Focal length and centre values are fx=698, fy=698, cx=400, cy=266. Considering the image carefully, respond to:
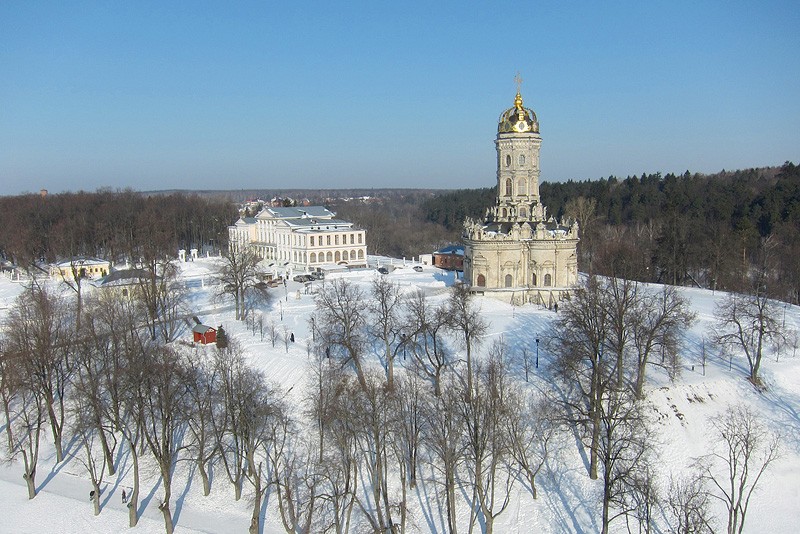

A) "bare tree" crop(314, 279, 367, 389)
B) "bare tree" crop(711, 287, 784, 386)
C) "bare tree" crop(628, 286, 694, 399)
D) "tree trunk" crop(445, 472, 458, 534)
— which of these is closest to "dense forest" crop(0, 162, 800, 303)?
"bare tree" crop(711, 287, 784, 386)

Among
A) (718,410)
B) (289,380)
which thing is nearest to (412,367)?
(289,380)

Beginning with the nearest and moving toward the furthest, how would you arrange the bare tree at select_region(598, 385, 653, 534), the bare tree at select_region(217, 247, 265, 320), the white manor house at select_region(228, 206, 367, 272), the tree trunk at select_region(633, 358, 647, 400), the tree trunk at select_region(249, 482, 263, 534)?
the bare tree at select_region(598, 385, 653, 534)
the tree trunk at select_region(249, 482, 263, 534)
the tree trunk at select_region(633, 358, 647, 400)
the bare tree at select_region(217, 247, 265, 320)
the white manor house at select_region(228, 206, 367, 272)

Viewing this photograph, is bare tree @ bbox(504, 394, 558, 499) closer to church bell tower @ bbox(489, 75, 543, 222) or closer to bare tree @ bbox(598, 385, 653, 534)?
bare tree @ bbox(598, 385, 653, 534)

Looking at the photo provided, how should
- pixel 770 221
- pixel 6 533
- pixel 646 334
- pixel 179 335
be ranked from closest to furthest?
1. pixel 6 533
2. pixel 646 334
3. pixel 179 335
4. pixel 770 221

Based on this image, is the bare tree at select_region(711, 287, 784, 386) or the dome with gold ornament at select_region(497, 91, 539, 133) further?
the dome with gold ornament at select_region(497, 91, 539, 133)

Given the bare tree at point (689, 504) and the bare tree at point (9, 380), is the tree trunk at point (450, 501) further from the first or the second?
the bare tree at point (9, 380)

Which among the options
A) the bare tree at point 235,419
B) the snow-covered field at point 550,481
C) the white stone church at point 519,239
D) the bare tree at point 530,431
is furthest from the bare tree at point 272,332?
the white stone church at point 519,239

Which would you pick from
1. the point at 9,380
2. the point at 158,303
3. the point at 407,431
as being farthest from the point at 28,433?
the point at 158,303

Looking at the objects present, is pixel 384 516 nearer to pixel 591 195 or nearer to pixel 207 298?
pixel 207 298
